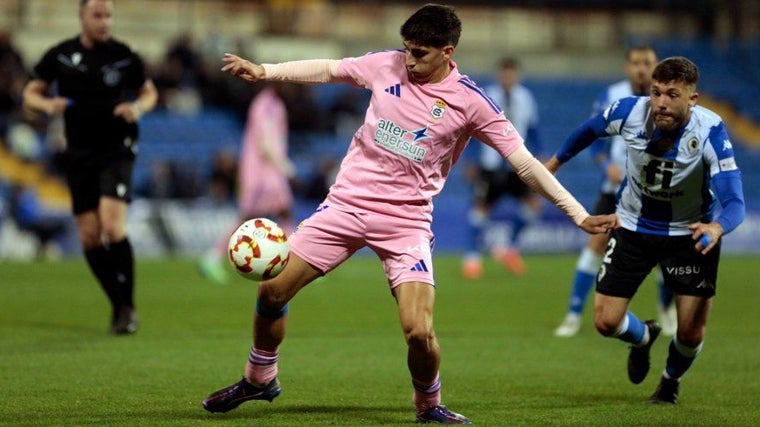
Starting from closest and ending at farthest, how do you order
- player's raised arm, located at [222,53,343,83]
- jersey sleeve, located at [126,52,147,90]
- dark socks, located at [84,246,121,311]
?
player's raised arm, located at [222,53,343,83]
dark socks, located at [84,246,121,311]
jersey sleeve, located at [126,52,147,90]

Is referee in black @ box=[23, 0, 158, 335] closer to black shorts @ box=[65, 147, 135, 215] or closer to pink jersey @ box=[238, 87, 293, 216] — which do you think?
black shorts @ box=[65, 147, 135, 215]

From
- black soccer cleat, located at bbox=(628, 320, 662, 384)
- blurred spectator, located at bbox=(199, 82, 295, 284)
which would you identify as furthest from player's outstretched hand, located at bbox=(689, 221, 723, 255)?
blurred spectator, located at bbox=(199, 82, 295, 284)

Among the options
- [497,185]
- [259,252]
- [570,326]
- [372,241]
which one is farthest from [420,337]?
[497,185]

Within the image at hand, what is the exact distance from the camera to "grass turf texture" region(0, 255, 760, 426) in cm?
693

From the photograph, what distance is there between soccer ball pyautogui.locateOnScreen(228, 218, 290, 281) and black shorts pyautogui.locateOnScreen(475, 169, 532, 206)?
11.2m

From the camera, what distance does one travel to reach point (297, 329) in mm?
11438

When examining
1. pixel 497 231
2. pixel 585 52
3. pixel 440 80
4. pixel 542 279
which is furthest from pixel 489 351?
pixel 585 52

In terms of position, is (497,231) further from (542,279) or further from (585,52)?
(585,52)

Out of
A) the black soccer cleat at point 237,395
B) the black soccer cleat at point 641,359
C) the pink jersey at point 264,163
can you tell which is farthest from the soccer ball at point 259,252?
the pink jersey at point 264,163

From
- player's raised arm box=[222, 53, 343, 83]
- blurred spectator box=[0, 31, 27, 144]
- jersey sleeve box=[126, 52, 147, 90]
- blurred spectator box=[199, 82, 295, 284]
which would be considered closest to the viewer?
player's raised arm box=[222, 53, 343, 83]

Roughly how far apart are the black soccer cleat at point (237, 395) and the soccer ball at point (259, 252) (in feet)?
2.28

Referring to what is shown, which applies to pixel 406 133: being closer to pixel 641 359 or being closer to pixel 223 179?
pixel 641 359

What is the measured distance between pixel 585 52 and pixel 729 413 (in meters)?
26.9

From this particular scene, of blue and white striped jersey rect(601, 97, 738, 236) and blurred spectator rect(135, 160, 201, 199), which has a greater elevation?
blue and white striped jersey rect(601, 97, 738, 236)
